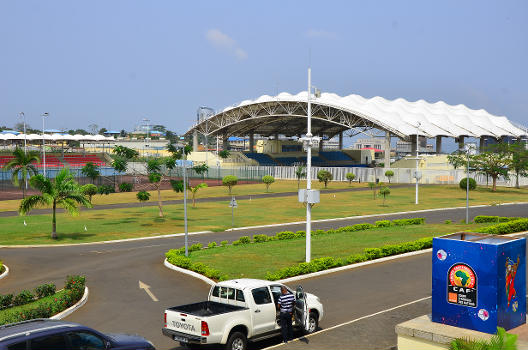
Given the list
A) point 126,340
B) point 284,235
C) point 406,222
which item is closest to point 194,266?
point 284,235

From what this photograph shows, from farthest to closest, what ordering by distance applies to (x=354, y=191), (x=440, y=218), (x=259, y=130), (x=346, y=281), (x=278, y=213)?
(x=259, y=130) < (x=354, y=191) < (x=278, y=213) < (x=440, y=218) < (x=346, y=281)

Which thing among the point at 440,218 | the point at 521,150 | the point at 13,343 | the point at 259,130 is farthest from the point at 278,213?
the point at 259,130

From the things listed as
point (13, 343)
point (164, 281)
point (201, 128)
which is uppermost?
point (201, 128)

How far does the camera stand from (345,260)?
83.4 feet

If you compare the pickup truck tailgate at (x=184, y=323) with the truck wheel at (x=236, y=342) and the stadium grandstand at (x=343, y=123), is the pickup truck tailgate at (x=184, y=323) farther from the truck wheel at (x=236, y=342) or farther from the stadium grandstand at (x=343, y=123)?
the stadium grandstand at (x=343, y=123)

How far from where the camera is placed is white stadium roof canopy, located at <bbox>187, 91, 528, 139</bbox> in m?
97.5

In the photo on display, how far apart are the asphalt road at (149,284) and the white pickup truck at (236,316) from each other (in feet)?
3.38

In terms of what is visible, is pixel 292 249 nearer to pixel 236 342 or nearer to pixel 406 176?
pixel 236 342

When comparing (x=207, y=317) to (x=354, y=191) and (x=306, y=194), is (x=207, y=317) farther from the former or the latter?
(x=354, y=191)

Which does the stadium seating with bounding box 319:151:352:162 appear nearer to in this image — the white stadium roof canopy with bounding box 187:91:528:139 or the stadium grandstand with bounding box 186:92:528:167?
the stadium grandstand with bounding box 186:92:528:167

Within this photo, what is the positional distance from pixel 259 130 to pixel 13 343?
126m

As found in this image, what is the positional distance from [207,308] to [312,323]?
3.25 meters

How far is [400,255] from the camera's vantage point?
27250 millimetres

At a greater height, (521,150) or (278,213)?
(521,150)
